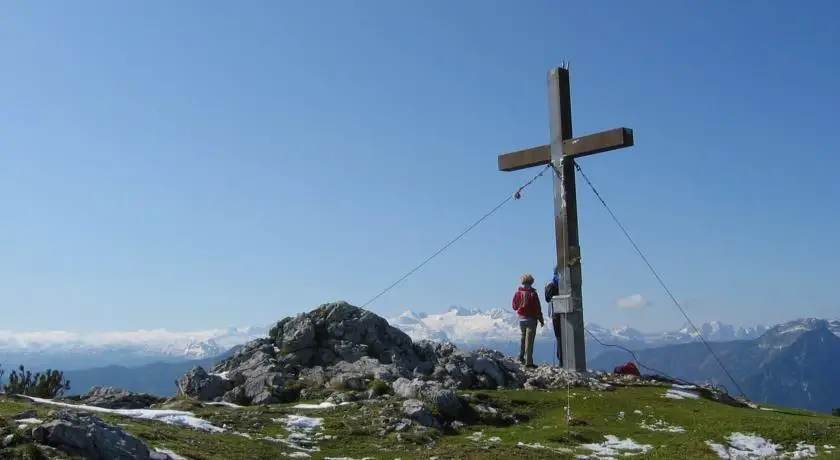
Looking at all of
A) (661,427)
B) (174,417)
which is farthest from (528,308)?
(174,417)

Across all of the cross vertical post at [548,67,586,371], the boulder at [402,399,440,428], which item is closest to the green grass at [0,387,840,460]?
the boulder at [402,399,440,428]

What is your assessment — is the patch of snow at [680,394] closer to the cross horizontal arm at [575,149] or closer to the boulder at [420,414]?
the cross horizontal arm at [575,149]

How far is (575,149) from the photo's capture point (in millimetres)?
27719

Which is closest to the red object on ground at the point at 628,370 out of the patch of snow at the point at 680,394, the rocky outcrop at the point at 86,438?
the patch of snow at the point at 680,394

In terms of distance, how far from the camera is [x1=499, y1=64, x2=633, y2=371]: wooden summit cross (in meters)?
26.9

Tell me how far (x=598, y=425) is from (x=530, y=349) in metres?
9.32

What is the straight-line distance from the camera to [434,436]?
18.5 meters

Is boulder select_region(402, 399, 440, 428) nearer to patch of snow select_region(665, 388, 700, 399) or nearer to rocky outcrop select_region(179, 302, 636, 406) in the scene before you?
rocky outcrop select_region(179, 302, 636, 406)

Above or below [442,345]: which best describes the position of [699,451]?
below

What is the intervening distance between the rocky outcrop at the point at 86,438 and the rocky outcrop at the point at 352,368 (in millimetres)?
9769

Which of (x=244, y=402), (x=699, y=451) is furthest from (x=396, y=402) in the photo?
(x=699, y=451)

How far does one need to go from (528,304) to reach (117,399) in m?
15.6

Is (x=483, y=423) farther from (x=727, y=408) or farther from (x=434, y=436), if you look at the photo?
(x=727, y=408)

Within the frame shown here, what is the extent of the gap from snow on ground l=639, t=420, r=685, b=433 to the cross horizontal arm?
10.0 m
